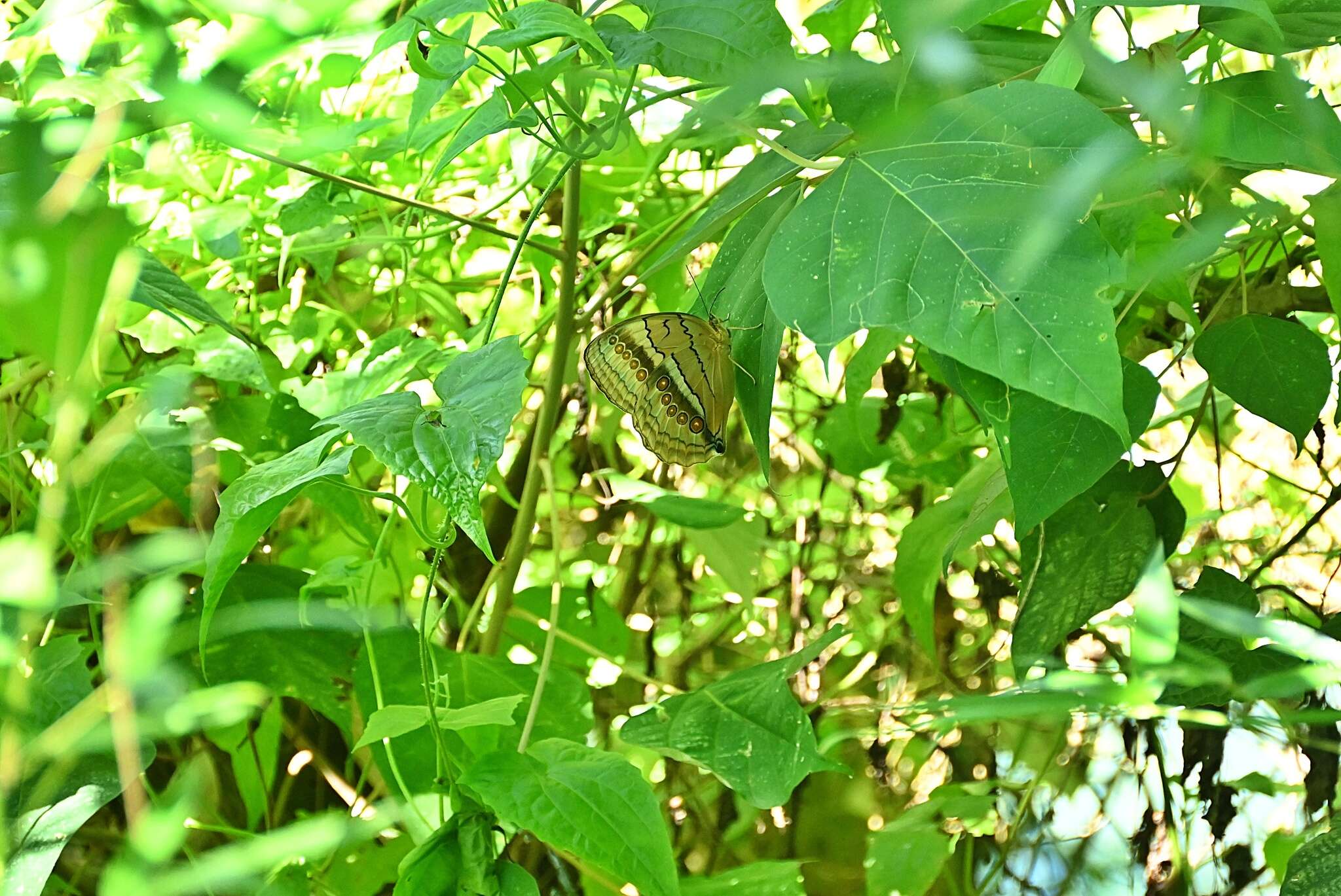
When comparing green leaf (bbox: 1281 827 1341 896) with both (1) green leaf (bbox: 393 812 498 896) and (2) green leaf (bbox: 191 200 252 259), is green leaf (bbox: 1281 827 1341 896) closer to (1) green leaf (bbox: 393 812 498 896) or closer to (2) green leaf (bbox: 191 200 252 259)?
(1) green leaf (bbox: 393 812 498 896)

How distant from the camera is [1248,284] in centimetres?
92

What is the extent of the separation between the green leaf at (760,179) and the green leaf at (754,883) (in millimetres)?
491

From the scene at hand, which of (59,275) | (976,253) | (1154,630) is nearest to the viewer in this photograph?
(59,275)

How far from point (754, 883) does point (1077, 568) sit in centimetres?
36

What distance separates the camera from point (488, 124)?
64cm

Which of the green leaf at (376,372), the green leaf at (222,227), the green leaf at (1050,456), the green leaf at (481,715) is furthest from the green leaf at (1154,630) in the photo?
→ the green leaf at (222,227)

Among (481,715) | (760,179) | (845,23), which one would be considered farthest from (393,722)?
(845,23)

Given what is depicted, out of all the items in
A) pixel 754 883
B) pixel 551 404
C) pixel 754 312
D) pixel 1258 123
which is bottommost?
pixel 754 883

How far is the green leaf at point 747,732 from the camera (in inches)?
29.2

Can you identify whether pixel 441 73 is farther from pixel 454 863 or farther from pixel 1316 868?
pixel 1316 868

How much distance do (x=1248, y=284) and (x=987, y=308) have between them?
0.59 metres

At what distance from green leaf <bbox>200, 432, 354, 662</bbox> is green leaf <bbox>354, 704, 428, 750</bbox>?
0.16m

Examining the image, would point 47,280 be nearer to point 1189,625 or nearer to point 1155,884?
point 1189,625

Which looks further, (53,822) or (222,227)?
(222,227)
